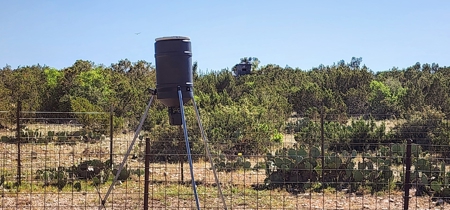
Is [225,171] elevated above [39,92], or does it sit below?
below

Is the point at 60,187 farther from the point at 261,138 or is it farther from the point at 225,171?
the point at 261,138

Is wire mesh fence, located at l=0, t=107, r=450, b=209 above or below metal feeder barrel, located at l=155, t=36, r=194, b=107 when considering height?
below

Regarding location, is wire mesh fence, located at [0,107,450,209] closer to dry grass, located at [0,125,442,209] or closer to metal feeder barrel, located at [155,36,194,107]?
dry grass, located at [0,125,442,209]

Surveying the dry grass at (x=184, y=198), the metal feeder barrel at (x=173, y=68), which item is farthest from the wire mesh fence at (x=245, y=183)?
the metal feeder barrel at (x=173, y=68)

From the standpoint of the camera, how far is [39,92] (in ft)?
74.4

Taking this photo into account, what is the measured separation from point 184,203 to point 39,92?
663 inches

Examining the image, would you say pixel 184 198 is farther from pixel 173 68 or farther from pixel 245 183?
pixel 173 68

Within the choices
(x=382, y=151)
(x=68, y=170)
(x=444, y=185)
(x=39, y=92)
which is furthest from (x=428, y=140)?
(x=39, y=92)

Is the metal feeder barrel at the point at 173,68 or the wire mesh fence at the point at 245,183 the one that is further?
the wire mesh fence at the point at 245,183

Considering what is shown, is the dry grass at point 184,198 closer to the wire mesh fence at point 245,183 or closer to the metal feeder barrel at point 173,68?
the wire mesh fence at point 245,183

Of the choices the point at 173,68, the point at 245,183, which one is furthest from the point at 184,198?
the point at 173,68

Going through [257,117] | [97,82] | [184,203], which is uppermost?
[97,82]

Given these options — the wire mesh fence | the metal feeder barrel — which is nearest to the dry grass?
the wire mesh fence

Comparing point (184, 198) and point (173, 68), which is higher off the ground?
point (173, 68)
